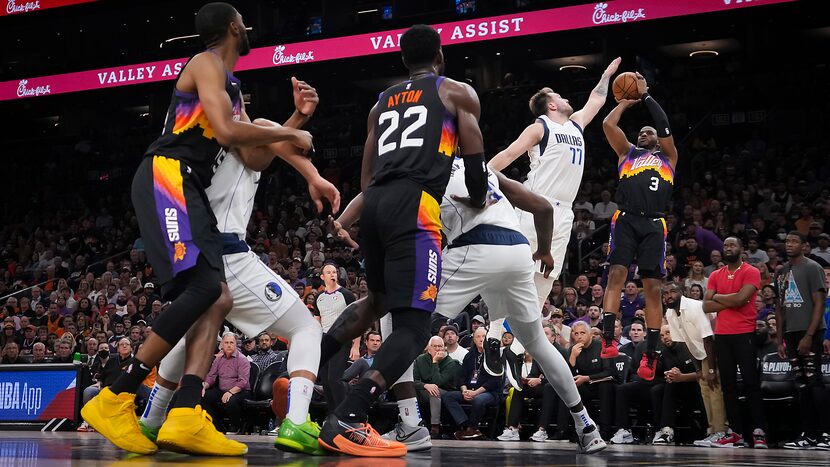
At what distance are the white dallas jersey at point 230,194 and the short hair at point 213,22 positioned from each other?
0.60 m

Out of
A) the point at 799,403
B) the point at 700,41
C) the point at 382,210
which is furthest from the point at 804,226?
the point at 382,210

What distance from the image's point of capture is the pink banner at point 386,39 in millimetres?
17469

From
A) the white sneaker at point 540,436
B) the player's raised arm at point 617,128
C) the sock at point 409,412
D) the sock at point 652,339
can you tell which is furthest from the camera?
the white sneaker at point 540,436

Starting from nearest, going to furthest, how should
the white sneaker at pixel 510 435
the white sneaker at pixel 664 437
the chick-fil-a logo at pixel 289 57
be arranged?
the white sneaker at pixel 664 437 < the white sneaker at pixel 510 435 < the chick-fil-a logo at pixel 289 57

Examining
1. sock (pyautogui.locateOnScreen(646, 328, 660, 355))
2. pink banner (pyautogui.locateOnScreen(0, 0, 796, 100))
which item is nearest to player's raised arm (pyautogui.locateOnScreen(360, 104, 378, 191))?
sock (pyautogui.locateOnScreen(646, 328, 660, 355))

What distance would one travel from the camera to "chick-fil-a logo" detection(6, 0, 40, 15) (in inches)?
886

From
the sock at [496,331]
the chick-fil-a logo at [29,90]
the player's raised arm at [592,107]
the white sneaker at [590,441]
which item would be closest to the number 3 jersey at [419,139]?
the white sneaker at [590,441]

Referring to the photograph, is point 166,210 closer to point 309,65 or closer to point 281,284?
point 281,284

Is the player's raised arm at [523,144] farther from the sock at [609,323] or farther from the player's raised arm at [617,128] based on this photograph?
the sock at [609,323]

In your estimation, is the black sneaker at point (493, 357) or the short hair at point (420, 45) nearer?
the short hair at point (420, 45)

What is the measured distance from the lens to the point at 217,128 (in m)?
4.57

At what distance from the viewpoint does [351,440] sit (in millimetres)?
4488

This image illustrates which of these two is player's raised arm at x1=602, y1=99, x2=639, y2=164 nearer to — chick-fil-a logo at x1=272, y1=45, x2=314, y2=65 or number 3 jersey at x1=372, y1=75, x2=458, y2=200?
number 3 jersey at x1=372, y1=75, x2=458, y2=200

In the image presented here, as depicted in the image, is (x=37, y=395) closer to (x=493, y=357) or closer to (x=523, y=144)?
(x=493, y=357)
